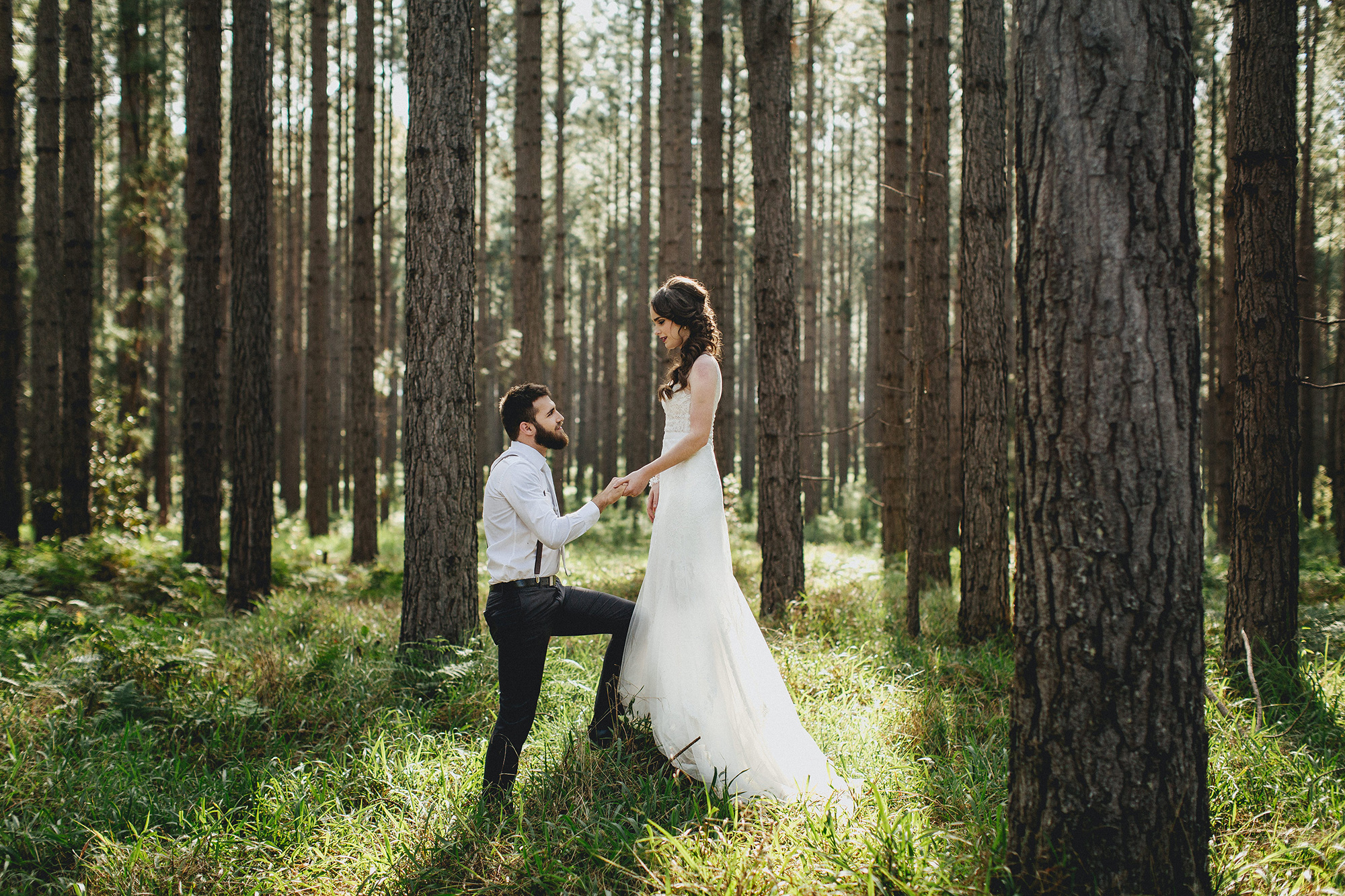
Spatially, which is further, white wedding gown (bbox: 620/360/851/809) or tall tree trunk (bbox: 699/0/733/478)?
tall tree trunk (bbox: 699/0/733/478)

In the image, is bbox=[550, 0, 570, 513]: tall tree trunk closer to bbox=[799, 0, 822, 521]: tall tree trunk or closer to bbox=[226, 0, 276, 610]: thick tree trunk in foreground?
bbox=[799, 0, 822, 521]: tall tree trunk

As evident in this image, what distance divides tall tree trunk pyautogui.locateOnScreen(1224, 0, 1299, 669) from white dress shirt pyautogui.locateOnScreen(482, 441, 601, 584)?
4.36m

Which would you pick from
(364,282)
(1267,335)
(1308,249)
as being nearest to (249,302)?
(364,282)

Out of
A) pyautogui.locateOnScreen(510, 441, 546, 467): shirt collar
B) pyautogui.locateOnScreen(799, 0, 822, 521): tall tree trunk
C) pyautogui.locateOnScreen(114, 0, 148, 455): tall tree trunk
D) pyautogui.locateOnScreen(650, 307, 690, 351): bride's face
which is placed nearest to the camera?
pyautogui.locateOnScreen(510, 441, 546, 467): shirt collar

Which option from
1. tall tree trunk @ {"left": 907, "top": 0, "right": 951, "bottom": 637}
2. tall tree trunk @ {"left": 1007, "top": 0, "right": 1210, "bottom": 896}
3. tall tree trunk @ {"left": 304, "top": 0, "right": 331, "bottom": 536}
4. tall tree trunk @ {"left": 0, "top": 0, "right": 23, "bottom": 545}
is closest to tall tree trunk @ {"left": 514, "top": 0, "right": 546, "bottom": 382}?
tall tree trunk @ {"left": 304, "top": 0, "right": 331, "bottom": 536}

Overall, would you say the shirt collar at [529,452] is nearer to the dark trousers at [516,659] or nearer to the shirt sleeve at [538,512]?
the shirt sleeve at [538,512]

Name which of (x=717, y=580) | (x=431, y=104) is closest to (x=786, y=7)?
(x=431, y=104)

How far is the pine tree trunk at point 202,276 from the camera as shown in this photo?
7.93 m

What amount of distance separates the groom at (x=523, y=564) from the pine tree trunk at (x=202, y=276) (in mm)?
6275

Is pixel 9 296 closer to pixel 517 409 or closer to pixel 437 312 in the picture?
pixel 437 312

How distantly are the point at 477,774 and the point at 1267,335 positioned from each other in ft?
17.9

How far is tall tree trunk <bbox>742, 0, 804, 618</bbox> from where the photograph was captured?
20.9ft

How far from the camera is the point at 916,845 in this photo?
8.90 ft

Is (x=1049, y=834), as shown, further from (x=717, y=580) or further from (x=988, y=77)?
(x=988, y=77)
